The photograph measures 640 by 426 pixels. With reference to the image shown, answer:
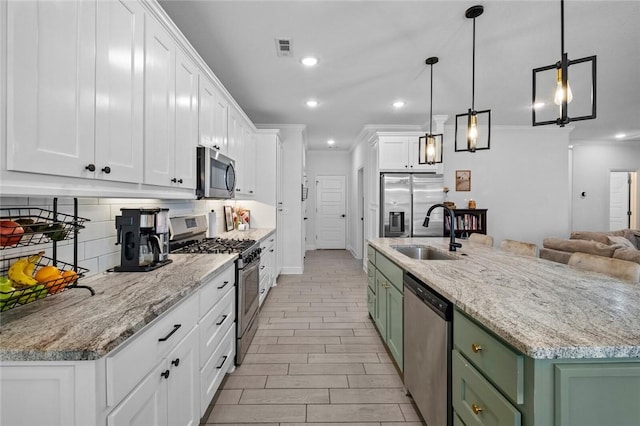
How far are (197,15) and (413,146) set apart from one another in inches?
146

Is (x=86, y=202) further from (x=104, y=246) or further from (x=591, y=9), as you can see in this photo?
(x=591, y=9)

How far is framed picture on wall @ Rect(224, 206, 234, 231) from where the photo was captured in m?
4.10

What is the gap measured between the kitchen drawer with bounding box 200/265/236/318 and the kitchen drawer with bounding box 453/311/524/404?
1311 mm

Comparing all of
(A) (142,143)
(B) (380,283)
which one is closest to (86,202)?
(A) (142,143)

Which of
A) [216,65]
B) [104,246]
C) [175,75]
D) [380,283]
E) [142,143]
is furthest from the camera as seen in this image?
[216,65]

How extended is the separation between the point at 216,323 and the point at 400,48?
2.80 metres

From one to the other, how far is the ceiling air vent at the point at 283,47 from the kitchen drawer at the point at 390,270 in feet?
6.88

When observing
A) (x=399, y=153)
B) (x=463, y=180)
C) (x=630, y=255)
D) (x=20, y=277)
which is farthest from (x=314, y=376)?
(x=463, y=180)

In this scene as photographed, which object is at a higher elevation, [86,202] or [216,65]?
[216,65]

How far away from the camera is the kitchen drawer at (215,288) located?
1.72 m

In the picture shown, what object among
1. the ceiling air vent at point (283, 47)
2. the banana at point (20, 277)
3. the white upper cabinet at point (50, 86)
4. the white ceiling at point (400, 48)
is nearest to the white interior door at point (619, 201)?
the white ceiling at point (400, 48)

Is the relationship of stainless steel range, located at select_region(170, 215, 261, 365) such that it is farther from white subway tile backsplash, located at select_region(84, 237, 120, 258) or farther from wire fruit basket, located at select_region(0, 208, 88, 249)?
wire fruit basket, located at select_region(0, 208, 88, 249)

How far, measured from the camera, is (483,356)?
1154 millimetres

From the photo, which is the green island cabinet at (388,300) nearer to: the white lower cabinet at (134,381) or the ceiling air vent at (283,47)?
the white lower cabinet at (134,381)
